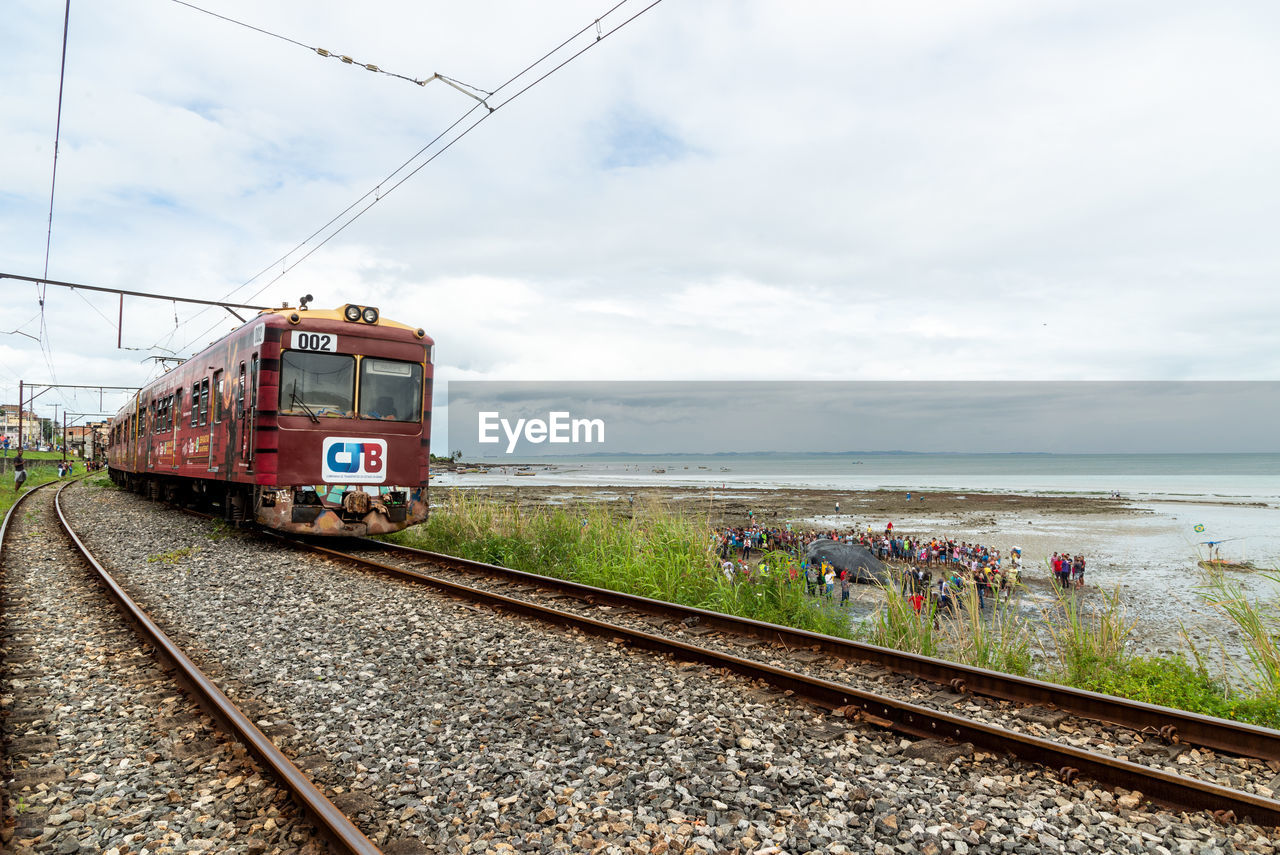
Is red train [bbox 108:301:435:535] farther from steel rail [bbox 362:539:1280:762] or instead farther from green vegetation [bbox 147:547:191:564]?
steel rail [bbox 362:539:1280:762]

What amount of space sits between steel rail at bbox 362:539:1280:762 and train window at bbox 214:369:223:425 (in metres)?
8.92

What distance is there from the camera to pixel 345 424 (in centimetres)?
1065

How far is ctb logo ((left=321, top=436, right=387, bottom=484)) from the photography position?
10539 mm

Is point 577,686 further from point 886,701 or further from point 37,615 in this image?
point 37,615

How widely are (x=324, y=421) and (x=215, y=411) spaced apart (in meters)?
3.27

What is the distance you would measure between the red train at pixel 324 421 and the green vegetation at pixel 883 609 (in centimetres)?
157

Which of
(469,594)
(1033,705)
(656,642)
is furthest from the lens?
(469,594)

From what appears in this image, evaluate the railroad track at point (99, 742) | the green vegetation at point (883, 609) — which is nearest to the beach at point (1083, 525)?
the green vegetation at point (883, 609)

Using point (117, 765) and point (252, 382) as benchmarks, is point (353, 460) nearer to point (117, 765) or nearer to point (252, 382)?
point (252, 382)

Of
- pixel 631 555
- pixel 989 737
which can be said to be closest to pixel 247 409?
pixel 631 555

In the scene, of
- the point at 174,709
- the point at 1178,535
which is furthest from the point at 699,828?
the point at 1178,535

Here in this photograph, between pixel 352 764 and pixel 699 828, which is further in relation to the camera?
pixel 352 764

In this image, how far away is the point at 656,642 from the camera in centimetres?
566

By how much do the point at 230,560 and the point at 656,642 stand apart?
7476mm
